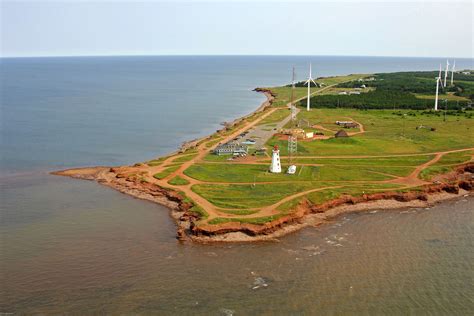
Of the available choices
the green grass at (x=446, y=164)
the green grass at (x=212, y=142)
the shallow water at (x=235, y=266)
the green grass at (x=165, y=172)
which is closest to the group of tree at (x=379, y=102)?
the green grass at (x=212, y=142)

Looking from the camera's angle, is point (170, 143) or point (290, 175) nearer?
point (290, 175)

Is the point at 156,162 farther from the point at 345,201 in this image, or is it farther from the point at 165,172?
the point at 345,201

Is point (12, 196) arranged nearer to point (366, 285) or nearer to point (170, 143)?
point (170, 143)

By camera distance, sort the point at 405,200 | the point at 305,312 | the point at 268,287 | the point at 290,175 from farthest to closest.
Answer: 1. the point at 290,175
2. the point at 405,200
3. the point at 268,287
4. the point at 305,312

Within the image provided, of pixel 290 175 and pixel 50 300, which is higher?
pixel 290 175

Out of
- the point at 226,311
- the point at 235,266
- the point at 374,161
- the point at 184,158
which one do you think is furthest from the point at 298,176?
the point at 226,311

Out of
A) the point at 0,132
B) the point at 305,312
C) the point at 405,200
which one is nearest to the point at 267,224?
the point at 305,312

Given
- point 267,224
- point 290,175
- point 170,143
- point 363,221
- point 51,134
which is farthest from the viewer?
point 51,134
